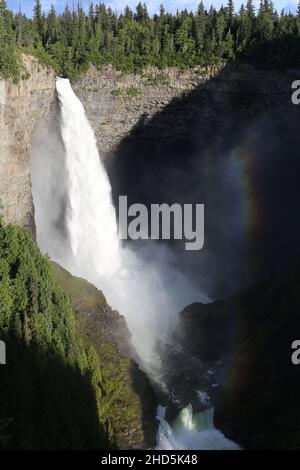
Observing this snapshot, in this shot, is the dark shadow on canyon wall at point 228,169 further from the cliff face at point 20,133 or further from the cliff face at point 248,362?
the cliff face at point 20,133

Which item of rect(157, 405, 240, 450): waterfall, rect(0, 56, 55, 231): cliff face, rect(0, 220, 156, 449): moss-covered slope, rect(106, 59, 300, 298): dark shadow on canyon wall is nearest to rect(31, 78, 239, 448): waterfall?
rect(0, 56, 55, 231): cliff face

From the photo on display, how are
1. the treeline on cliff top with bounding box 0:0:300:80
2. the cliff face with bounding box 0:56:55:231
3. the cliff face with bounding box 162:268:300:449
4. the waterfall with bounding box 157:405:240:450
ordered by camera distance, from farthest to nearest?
the treeline on cliff top with bounding box 0:0:300:80, the cliff face with bounding box 0:56:55:231, the waterfall with bounding box 157:405:240:450, the cliff face with bounding box 162:268:300:449

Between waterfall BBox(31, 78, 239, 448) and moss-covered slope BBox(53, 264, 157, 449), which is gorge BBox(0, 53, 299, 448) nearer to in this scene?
waterfall BBox(31, 78, 239, 448)

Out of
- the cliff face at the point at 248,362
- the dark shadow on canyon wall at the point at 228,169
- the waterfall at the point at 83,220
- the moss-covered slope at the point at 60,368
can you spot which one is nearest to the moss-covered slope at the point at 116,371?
the moss-covered slope at the point at 60,368
